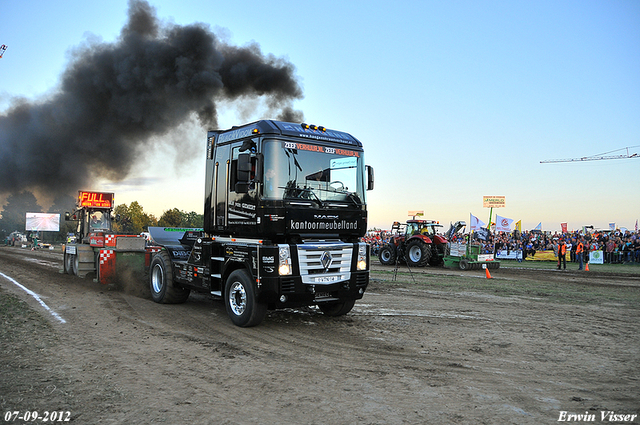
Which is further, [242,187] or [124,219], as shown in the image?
[124,219]

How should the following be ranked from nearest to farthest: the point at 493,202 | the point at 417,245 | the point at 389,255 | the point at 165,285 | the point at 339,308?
the point at 339,308 < the point at 165,285 < the point at 417,245 < the point at 389,255 < the point at 493,202

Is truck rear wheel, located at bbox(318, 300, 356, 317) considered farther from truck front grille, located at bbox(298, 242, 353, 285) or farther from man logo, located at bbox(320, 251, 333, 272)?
man logo, located at bbox(320, 251, 333, 272)

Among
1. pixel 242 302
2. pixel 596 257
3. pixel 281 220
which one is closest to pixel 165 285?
pixel 242 302

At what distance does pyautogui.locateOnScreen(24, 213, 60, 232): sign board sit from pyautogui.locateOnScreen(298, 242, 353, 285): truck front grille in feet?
190

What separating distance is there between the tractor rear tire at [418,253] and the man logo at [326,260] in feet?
Result: 44.0

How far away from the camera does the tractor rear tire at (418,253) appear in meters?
20.2

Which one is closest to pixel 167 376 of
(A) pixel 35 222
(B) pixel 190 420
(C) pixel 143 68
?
(B) pixel 190 420

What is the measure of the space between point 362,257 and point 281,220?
→ 5.76 feet

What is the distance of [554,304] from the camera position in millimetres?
10250

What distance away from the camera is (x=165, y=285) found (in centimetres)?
913

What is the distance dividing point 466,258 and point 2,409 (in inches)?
716

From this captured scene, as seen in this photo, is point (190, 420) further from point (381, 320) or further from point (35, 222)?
point (35, 222)

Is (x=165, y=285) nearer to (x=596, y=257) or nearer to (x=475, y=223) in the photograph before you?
(x=596, y=257)

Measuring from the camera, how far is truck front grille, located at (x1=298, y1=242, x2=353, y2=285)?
22.6 feet
